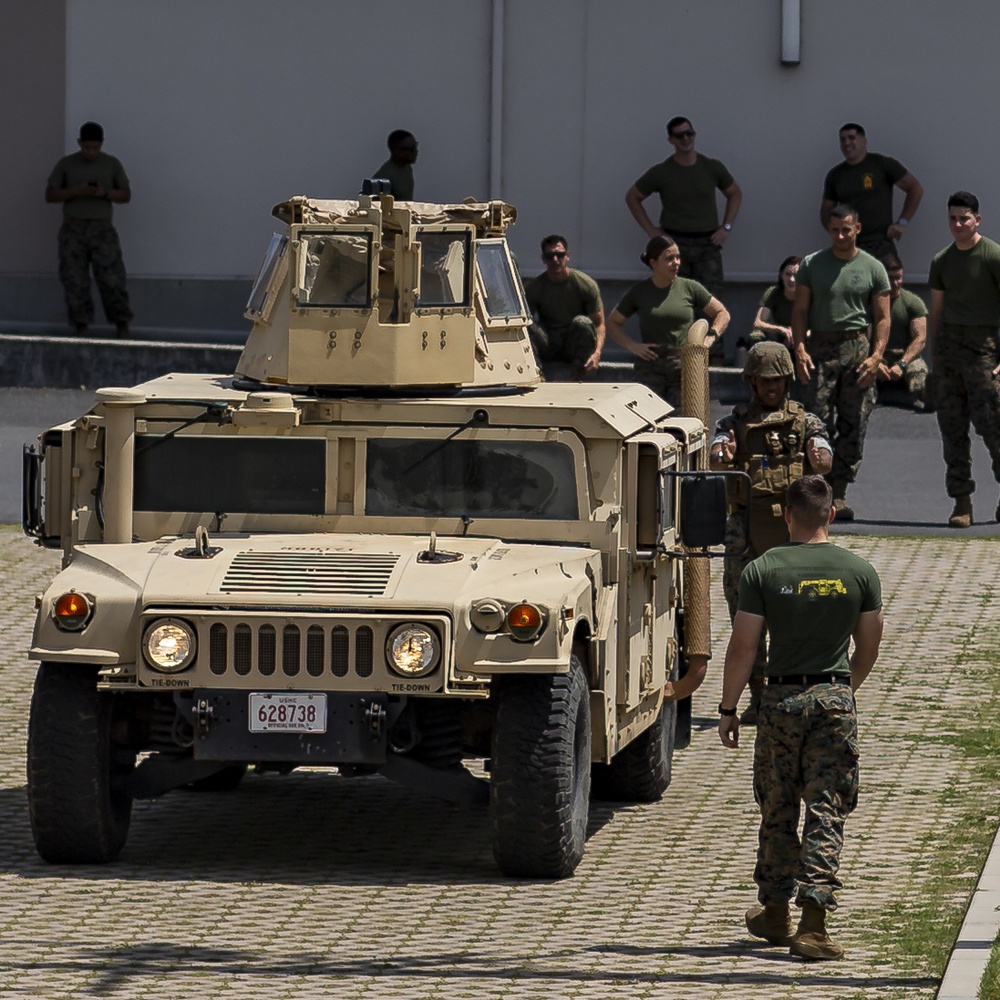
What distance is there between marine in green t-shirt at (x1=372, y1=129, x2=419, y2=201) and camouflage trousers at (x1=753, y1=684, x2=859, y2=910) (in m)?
15.4

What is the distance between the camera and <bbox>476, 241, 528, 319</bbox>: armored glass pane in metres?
12.3

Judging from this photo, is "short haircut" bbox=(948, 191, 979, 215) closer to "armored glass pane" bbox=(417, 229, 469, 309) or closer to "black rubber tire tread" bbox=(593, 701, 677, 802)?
"black rubber tire tread" bbox=(593, 701, 677, 802)

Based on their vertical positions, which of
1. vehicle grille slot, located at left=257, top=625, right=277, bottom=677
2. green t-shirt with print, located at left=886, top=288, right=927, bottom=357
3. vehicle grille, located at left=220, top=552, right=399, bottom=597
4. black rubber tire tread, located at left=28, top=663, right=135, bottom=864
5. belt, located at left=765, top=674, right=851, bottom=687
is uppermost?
green t-shirt with print, located at left=886, top=288, right=927, bottom=357

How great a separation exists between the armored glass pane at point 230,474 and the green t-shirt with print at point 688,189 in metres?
13.3

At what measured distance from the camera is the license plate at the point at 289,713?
33.0 feet

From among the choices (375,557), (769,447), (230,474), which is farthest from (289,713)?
(769,447)

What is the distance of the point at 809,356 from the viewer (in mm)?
19312

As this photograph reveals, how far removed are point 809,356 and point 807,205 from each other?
20.0ft

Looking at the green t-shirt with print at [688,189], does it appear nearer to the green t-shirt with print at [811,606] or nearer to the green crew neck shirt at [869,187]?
the green crew neck shirt at [869,187]

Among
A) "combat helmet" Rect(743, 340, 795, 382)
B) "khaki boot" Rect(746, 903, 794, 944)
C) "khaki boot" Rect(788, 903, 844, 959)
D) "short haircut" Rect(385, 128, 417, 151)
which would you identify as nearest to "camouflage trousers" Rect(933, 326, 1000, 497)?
"combat helmet" Rect(743, 340, 795, 382)

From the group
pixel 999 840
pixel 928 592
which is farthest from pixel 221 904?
pixel 928 592

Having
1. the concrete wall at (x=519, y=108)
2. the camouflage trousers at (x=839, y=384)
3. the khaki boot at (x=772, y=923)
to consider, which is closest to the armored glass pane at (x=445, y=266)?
the khaki boot at (x=772, y=923)

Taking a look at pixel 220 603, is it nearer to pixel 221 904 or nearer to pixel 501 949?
pixel 221 904

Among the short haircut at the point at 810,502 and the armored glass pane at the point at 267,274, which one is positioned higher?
the armored glass pane at the point at 267,274
